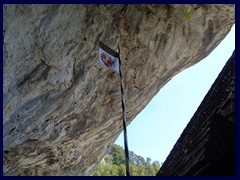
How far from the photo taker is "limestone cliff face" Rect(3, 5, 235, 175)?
511 centimetres

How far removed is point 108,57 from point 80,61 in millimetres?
614

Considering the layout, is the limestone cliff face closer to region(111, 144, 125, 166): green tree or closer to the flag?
the flag

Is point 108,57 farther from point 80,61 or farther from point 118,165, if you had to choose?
point 118,165

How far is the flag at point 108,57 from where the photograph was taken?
523cm

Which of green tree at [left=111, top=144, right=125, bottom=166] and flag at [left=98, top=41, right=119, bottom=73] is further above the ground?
flag at [left=98, top=41, right=119, bottom=73]

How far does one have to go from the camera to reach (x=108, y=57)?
5379 millimetres

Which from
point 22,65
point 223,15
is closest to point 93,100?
point 22,65

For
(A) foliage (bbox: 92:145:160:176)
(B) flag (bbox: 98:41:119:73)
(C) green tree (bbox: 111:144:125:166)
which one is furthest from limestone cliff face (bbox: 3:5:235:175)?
(C) green tree (bbox: 111:144:125:166)

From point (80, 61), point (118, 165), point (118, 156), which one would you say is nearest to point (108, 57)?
point (80, 61)

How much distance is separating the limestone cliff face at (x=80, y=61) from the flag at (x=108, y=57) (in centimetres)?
28

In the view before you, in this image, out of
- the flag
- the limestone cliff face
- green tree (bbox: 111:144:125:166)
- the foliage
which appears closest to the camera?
the limestone cliff face

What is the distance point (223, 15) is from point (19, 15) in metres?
3.70

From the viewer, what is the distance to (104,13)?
546 centimetres

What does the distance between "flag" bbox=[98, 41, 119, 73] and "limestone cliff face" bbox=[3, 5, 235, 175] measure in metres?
0.28
